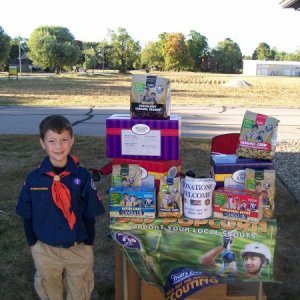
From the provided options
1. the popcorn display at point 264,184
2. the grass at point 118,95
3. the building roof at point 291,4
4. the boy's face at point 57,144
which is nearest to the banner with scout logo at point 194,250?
the popcorn display at point 264,184

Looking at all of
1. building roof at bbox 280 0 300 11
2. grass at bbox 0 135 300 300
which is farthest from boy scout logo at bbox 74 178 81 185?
building roof at bbox 280 0 300 11

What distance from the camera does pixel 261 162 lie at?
276 centimetres

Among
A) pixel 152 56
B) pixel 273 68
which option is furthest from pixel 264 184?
pixel 273 68

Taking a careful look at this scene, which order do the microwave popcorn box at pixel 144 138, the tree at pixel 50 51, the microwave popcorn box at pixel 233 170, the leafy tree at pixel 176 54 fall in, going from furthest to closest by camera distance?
the leafy tree at pixel 176 54
the tree at pixel 50 51
the microwave popcorn box at pixel 144 138
the microwave popcorn box at pixel 233 170

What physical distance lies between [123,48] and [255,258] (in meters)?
66.5

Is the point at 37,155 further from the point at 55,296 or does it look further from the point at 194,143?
the point at 55,296

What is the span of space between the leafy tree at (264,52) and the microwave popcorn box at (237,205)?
140131mm

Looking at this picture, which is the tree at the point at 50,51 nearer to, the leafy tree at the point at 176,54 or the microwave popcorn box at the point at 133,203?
the leafy tree at the point at 176,54

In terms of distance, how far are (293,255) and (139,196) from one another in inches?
82.0

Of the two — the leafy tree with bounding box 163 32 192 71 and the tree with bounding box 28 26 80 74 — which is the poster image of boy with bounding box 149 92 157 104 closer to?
the tree with bounding box 28 26 80 74

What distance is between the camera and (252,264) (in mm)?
2561

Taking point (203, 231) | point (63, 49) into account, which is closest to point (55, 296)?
point (203, 231)

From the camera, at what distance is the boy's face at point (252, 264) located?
101 inches

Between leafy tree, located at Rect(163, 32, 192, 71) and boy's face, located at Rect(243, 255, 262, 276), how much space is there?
89.4 metres
